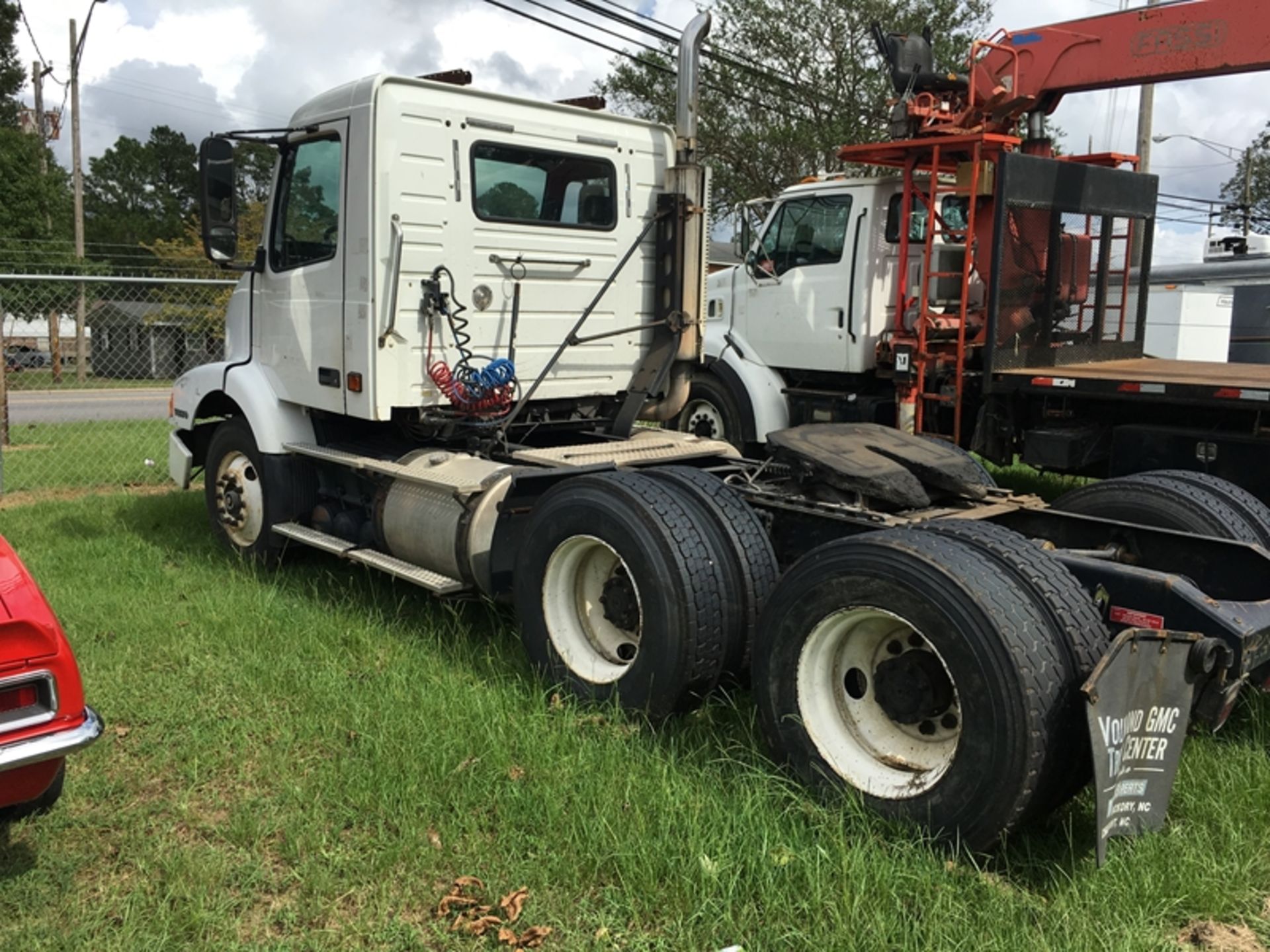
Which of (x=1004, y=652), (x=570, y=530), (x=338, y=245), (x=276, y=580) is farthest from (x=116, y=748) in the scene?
(x=1004, y=652)

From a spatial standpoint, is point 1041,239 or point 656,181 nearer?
point 656,181

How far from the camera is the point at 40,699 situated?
2.92 m

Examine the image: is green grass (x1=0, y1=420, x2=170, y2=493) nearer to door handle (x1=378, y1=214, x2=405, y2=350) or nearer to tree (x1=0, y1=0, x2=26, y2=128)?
door handle (x1=378, y1=214, x2=405, y2=350)

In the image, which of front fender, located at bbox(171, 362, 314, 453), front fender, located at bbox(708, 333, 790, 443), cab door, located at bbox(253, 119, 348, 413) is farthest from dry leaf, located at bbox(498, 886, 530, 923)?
front fender, located at bbox(708, 333, 790, 443)

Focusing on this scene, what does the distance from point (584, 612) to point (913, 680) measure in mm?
1647

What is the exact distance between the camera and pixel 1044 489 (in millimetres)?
9977

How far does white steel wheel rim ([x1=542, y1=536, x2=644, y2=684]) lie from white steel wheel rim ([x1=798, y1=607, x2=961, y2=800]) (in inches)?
41.2

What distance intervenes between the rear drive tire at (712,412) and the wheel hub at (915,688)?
6290 millimetres

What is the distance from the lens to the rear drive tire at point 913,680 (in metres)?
2.97

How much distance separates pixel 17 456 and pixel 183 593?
6538mm

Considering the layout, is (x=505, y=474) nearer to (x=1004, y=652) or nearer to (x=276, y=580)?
(x=276, y=580)

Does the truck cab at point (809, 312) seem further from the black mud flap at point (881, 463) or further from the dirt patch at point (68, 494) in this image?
the dirt patch at point (68, 494)

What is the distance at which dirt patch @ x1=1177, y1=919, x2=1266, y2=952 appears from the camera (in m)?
2.87

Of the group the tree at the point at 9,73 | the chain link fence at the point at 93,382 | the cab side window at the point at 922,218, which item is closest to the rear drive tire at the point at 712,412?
the cab side window at the point at 922,218
